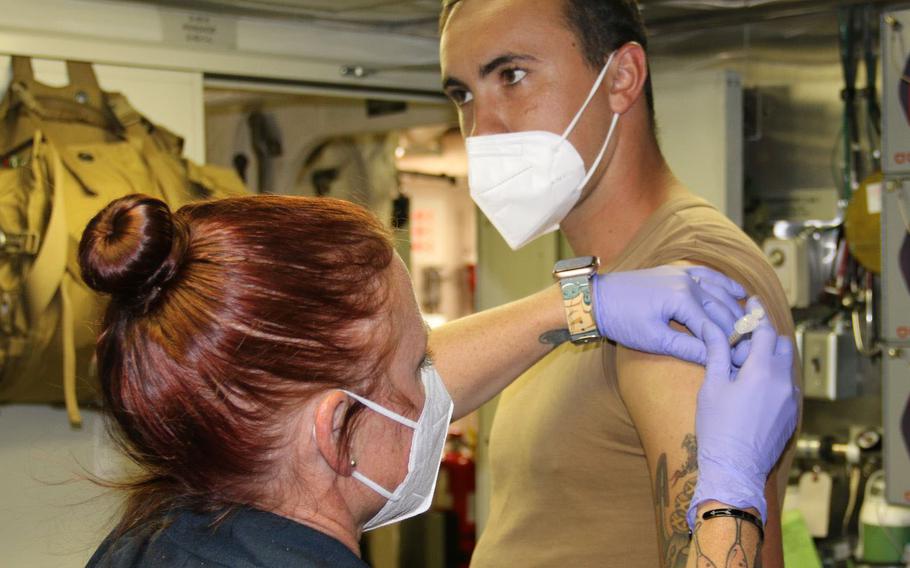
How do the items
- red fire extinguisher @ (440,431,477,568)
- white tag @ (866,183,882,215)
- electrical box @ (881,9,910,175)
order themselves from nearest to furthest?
electrical box @ (881,9,910,175)
white tag @ (866,183,882,215)
red fire extinguisher @ (440,431,477,568)

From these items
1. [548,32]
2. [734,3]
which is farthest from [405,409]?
[734,3]

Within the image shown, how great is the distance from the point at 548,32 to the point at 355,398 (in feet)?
2.49

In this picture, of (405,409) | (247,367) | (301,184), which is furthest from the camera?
(301,184)

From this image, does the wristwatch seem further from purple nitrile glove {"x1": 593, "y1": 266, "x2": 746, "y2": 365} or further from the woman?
the woman

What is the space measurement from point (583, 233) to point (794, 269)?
1.86m

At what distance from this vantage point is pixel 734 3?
Result: 3238mm

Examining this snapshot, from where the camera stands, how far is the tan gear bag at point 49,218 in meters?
2.35

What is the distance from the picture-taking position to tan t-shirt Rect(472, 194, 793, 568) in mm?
1323

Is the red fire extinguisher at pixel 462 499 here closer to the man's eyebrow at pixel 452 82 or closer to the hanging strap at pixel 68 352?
the hanging strap at pixel 68 352

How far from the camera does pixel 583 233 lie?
1.61 metres

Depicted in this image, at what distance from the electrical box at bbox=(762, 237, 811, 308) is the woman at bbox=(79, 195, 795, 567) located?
229 centimetres

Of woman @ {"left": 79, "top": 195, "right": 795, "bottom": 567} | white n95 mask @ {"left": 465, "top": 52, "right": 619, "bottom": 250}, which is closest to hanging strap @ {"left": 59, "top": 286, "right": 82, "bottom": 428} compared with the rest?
white n95 mask @ {"left": 465, "top": 52, "right": 619, "bottom": 250}

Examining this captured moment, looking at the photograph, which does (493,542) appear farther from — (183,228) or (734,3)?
(734,3)

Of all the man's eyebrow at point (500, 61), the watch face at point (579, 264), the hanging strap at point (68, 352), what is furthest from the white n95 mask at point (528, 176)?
the hanging strap at point (68, 352)
